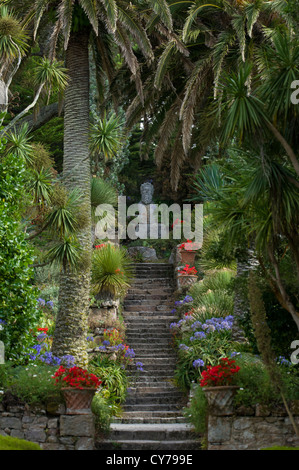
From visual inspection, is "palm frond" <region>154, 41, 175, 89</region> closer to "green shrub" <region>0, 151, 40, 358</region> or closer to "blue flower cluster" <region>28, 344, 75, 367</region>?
"green shrub" <region>0, 151, 40, 358</region>

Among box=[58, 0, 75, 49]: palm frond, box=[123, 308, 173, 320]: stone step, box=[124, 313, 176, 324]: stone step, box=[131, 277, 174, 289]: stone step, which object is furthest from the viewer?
box=[131, 277, 174, 289]: stone step

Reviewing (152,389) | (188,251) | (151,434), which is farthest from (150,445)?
(188,251)

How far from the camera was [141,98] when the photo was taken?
13.3m

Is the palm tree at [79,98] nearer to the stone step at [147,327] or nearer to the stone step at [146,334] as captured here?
the stone step at [146,334]

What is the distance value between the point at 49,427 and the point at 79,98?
655 centimetres

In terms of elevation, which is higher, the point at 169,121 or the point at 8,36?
the point at 8,36

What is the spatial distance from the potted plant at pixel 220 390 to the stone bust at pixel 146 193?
16618mm

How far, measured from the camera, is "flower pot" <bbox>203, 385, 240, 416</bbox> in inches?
362

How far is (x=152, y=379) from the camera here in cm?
1359

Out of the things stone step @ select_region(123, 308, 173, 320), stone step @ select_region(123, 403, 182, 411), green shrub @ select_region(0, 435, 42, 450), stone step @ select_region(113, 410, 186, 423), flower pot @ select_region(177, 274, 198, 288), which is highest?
flower pot @ select_region(177, 274, 198, 288)

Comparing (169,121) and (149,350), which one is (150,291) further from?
(169,121)

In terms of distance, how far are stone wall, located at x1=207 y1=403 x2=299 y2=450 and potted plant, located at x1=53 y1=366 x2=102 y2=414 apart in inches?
69.9

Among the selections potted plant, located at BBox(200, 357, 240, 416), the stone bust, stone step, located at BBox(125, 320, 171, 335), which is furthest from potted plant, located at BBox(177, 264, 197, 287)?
the stone bust

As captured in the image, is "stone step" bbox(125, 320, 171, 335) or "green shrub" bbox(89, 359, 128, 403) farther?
"stone step" bbox(125, 320, 171, 335)
